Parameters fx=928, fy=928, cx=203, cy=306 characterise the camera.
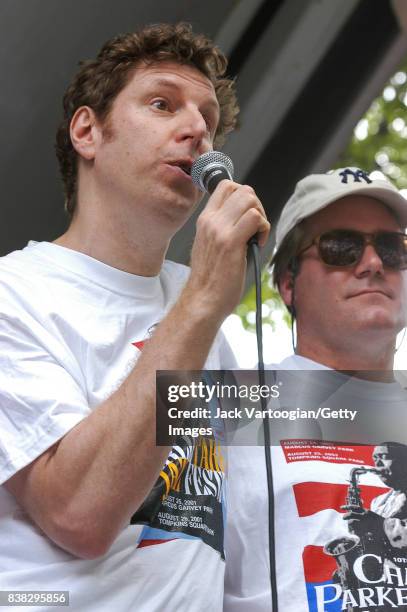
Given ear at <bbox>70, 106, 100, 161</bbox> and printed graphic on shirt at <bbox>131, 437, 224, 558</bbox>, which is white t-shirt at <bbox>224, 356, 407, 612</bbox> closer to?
printed graphic on shirt at <bbox>131, 437, 224, 558</bbox>

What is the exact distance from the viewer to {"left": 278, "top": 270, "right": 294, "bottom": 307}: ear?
2.44 m

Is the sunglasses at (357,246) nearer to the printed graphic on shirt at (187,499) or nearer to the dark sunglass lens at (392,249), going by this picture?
the dark sunglass lens at (392,249)

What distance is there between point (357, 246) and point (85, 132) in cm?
74

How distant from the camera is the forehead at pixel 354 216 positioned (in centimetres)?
244

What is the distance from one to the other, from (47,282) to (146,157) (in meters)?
0.35

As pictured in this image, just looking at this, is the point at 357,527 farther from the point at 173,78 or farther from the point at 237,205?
the point at 173,78

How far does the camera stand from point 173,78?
212 cm

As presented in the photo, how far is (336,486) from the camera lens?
1.89m

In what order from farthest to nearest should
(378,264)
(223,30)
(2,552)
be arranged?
1. (223,30)
2. (378,264)
3. (2,552)

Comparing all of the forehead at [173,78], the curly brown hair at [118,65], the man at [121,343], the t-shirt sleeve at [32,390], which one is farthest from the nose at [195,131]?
the t-shirt sleeve at [32,390]

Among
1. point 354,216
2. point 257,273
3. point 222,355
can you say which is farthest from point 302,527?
point 354,216

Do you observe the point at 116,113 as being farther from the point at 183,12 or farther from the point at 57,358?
the point at 57,358

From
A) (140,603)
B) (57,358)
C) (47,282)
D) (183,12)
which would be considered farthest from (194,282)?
(183,12)

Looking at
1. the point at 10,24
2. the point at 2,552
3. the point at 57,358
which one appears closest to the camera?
the point at 2,552
